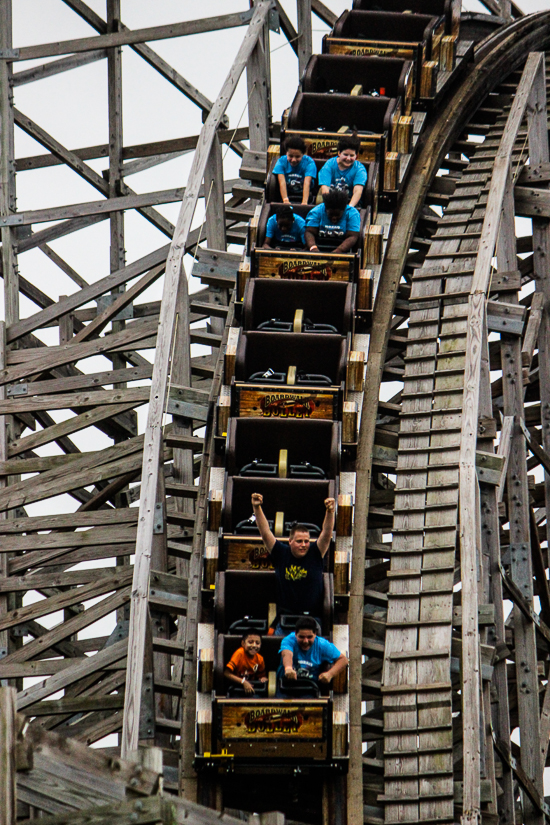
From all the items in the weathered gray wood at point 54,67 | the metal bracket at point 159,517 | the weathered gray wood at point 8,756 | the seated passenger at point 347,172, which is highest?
the weathered gray wood at point 54,67

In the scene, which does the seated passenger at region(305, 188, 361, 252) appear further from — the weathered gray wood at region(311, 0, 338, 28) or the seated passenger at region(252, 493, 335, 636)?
the weathered gray wood at region(311, 0, 338, 28)

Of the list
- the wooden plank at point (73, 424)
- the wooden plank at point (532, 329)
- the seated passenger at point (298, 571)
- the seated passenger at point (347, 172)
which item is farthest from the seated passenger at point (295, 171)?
the seated passenger at point (298, 571)

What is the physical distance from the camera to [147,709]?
9.80 m

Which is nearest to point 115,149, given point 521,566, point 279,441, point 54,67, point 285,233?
point 54,67

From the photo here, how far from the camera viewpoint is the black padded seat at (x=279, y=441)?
10.5 metres

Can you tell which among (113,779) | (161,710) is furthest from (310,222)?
(113,779)

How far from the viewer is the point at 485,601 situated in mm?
10594

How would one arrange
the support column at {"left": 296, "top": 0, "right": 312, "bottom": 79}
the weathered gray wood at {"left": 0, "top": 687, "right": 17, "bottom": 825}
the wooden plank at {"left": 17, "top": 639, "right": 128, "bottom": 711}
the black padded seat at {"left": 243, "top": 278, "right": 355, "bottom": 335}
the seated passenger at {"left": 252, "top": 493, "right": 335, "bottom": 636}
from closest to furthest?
the weathered gray wood at {"left": 0, "top": 687, "right": 17, "bottom": 825}
the seated passenger at {"left": 252, "top": 493, "right": 335, "bottom": 636}
the wooden plank at {"left": 17, "top": 639, "right": 128, "bottom": 711}
the black padded seat at {"left": 243, "top": 278, "right": 355, "bottom": 335}
the support column at {"left": 296, "top": 0, "right": 312, "bottom": 79}

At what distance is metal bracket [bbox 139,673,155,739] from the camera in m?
9.76

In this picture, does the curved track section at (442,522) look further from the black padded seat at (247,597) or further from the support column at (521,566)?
the black padded seat at (247,597)

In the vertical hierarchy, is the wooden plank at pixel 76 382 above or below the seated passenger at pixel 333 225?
below

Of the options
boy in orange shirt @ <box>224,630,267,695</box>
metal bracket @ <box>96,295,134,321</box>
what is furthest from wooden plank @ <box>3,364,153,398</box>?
boy in orange shirt @ <box>224,630,267,695</box>

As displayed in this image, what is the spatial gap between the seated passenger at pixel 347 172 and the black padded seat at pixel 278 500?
3.15 m

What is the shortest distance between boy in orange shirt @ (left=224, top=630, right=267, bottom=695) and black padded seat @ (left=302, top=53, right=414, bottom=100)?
7057mm
